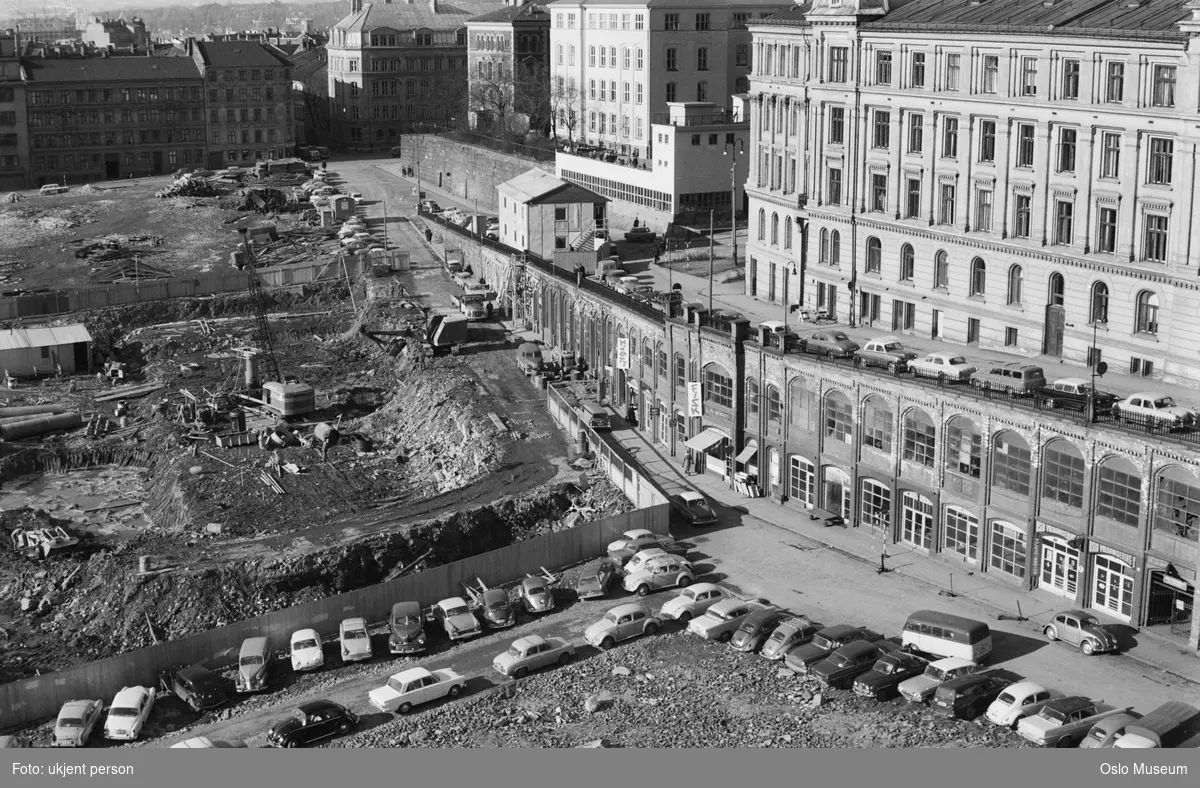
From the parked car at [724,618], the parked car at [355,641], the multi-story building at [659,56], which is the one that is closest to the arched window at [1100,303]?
the parked car at [724,618]

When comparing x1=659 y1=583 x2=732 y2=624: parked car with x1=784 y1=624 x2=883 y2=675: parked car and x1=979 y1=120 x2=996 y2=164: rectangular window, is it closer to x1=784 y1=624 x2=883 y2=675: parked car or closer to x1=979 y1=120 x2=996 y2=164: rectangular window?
x1=784 y1=624 x2=883 y2=675: parked car

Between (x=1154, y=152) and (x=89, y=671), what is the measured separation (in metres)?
50.5

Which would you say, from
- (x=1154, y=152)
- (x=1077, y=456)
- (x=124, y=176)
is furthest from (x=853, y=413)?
(x=124, y=176)

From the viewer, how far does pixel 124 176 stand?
595ft

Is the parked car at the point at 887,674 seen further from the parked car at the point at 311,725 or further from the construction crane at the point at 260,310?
the construction crane at the point at 260,310

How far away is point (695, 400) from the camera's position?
243 feet

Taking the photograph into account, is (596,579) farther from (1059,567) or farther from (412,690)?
(1059,567)

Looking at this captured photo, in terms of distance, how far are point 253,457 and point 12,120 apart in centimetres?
11093

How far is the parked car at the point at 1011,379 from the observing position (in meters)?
59.0

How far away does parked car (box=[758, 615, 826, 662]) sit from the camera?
52406 mm

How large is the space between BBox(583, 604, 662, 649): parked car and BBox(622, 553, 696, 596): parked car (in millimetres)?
2922

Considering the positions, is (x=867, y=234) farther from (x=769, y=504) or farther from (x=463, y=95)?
(x=463, y=95)

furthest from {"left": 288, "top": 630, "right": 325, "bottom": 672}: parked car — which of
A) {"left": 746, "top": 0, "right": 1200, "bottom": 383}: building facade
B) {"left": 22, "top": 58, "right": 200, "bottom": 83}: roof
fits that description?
{"left": 22, "top": 58, "right": 200, "bottom": 83}: roof

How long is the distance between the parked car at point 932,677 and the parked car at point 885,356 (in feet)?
56.4
